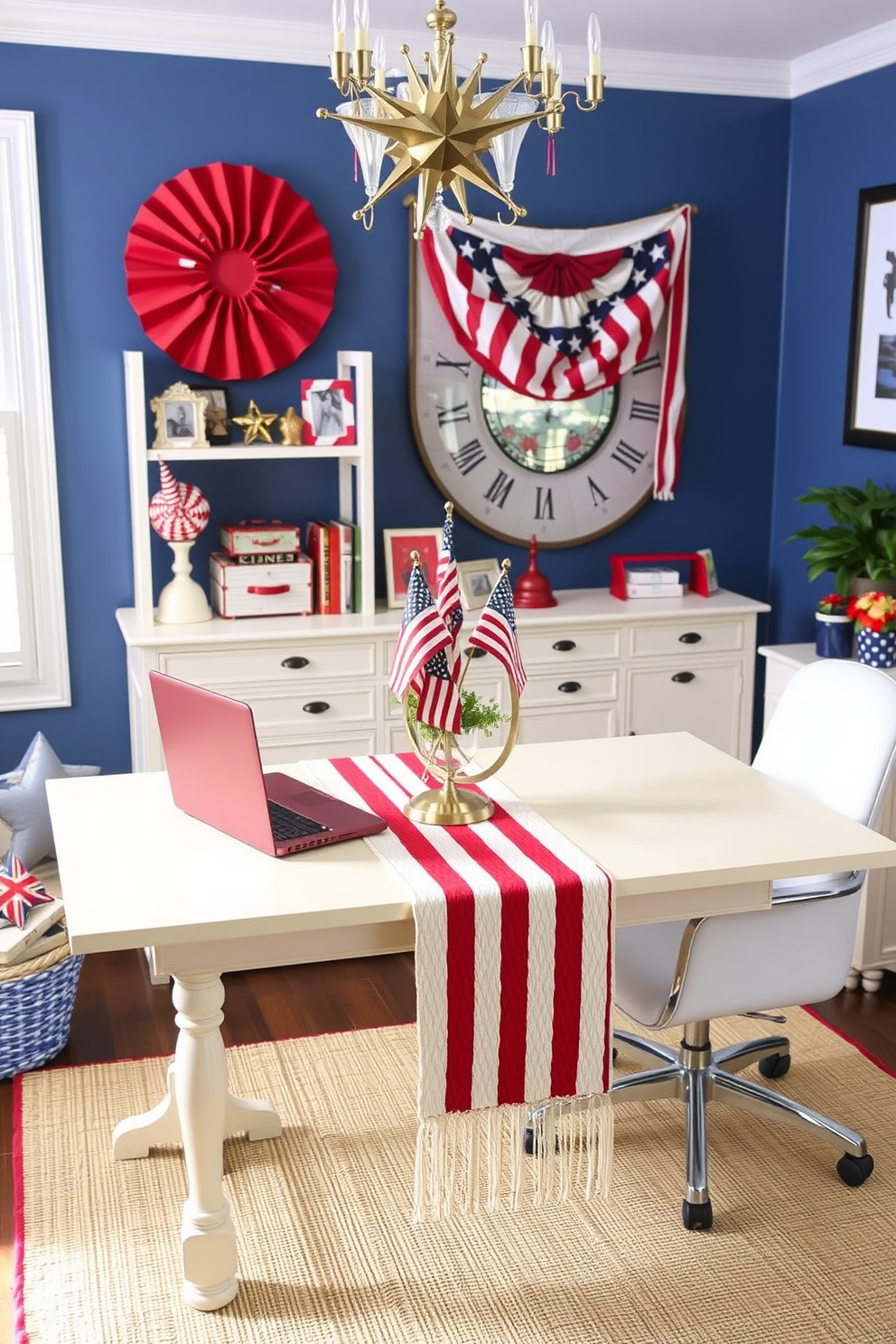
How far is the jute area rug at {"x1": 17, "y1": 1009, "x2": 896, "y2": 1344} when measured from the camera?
2285mm

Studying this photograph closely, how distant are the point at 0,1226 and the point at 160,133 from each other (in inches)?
108

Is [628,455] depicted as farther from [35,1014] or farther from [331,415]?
[35,1014]

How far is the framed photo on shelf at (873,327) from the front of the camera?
3.85 meters

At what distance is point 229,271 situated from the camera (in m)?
3.76

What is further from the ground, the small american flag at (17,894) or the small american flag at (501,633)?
the small american flag at (501,633)

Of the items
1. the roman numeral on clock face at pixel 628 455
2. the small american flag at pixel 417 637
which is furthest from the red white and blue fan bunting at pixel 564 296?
the small american flag at pixel 417 637

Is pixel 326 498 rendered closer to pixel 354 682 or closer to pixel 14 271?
pixel 354 682

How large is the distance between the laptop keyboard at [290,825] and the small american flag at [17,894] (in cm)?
97

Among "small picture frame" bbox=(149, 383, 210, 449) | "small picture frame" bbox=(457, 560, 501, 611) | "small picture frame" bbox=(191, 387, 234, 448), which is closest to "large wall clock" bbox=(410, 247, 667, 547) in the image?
"small picture frame" bbox=(457, 560, 501, 611)

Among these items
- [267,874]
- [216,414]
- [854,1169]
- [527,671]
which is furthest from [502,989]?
[216,414]

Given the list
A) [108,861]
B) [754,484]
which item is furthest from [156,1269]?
[754,484]

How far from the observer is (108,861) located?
86.7 inches

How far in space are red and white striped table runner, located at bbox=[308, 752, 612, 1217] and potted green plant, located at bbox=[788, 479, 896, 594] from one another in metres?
1.70

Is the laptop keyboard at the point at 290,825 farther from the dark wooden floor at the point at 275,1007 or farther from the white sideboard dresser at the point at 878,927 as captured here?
the white sideboard dresser at the point at 878,927
